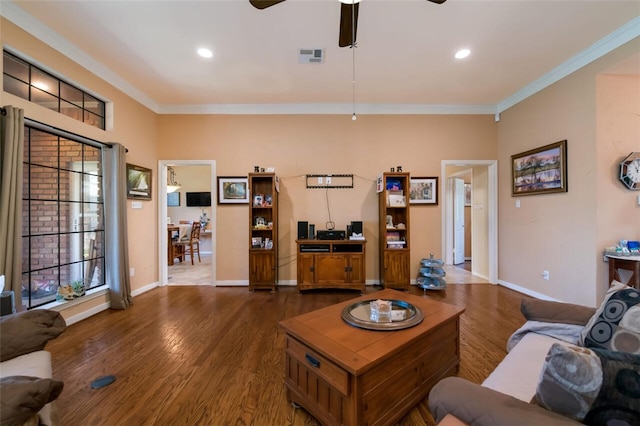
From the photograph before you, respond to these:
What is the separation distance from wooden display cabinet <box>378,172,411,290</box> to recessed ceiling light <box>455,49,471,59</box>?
154cm

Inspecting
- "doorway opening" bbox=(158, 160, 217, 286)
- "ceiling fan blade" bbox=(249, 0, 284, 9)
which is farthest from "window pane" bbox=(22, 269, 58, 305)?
"ceiling fan blade" bbox=(249, 0, 284, 9)

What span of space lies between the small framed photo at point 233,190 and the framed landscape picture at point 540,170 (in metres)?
4.28

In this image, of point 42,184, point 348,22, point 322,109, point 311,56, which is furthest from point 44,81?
point 322,109

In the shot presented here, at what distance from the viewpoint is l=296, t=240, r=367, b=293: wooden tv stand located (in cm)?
374

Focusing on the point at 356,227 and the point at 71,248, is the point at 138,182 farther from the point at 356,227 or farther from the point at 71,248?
the point at 356,227

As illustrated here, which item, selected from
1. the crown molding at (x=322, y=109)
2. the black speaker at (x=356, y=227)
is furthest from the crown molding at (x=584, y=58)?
the black speaker at (x=356, y=227)

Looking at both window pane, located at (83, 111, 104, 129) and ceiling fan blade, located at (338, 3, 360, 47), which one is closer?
ceiling fan blade, located at (338, 3, 360, 47)

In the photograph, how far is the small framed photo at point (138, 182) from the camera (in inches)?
141

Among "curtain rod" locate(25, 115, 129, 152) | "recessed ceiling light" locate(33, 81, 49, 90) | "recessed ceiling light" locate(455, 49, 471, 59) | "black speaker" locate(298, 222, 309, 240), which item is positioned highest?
"recessed ceiling light" locate(455, 49, 471, 59)

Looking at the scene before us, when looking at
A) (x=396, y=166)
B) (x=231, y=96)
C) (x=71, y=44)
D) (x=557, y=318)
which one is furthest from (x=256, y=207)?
(x=557, y=318)

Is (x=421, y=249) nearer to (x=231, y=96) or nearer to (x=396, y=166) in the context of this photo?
(x=396, y=166)

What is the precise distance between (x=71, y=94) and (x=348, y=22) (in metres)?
3.24

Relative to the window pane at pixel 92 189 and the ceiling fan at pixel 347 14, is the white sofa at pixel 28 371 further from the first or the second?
the window pane at pixel 92 189

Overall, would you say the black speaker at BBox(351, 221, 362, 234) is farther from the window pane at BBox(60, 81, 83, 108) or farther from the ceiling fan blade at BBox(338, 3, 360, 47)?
the window pane at BBox(60, 81, 83, 108)
